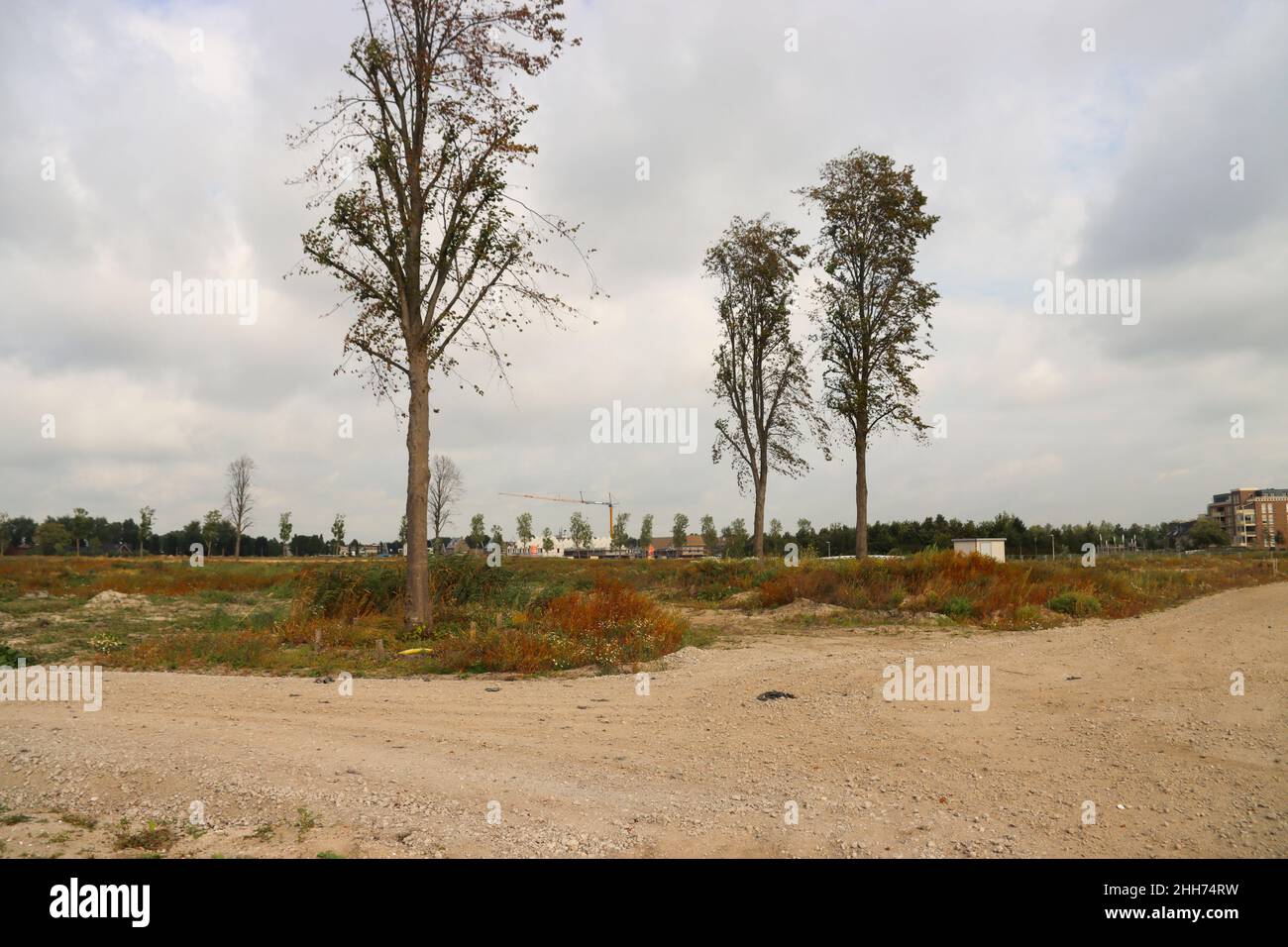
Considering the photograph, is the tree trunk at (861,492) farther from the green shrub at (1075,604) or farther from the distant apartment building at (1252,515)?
the distant apartment building at (1252,515)

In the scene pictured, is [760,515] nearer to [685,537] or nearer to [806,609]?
[806,609]

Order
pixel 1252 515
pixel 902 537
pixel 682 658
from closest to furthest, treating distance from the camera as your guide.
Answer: pixel 682 658 < pixel 902 537 < pixel 1252 515

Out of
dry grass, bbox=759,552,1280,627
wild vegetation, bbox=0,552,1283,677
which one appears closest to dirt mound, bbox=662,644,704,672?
wild vegetation, bbox=0,552,1283,677

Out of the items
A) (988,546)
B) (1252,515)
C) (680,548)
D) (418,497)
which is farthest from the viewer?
Result: (1252,515)

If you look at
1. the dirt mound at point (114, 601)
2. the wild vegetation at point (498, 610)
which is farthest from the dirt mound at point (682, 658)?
the dirt mound at point (114, 601)

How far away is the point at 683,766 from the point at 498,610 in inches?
470

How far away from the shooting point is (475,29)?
18266 mm

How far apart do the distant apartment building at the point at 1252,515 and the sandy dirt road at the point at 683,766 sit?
14520cm

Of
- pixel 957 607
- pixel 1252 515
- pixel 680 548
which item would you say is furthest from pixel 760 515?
pixel 1252 515

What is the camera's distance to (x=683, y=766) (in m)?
6.97

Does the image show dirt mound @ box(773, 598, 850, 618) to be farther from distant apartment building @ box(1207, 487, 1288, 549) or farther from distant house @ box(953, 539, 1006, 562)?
distant apartment building @ box(1207, 487, 1288, 549)

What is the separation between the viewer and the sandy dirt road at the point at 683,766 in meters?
5.10
